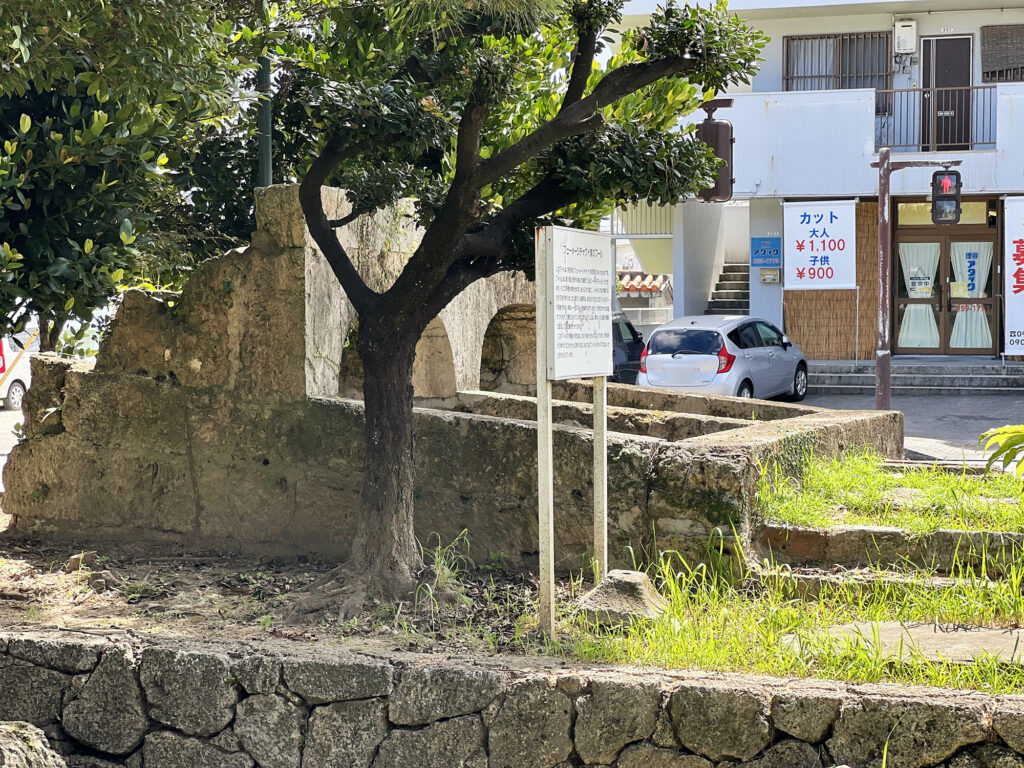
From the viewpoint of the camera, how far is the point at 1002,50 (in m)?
21.2

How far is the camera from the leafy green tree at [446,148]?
211 inches

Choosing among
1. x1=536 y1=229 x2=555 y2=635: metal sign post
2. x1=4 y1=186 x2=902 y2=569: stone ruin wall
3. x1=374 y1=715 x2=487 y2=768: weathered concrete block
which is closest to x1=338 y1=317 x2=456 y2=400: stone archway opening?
x1=4 y1=186 x2=902 y2=569: stone ruin wall

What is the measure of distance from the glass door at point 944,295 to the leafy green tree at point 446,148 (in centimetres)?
1690

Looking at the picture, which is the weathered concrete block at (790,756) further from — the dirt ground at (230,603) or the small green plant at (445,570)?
the small green plant at (445,570)

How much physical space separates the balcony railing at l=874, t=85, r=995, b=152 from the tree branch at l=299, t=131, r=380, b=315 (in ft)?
55.9

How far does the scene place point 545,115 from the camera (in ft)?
30.6

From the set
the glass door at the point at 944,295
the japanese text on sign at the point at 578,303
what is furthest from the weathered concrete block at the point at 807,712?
the glass door at the point at 944,295

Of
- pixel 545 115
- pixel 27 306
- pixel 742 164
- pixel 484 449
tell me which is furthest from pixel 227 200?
pixel 742 164

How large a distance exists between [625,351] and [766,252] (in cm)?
442

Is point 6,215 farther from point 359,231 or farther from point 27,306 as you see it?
point 359,231

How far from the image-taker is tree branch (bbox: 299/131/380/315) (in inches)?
241

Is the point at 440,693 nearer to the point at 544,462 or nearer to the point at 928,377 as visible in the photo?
the point at 544,462

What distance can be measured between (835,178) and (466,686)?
18.0 metres

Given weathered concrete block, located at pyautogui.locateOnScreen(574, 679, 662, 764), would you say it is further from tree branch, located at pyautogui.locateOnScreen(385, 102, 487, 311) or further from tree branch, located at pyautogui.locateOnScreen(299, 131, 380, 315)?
tree branch, located at pyautogui.locateOnScreen(299, 131, 380, 315)
